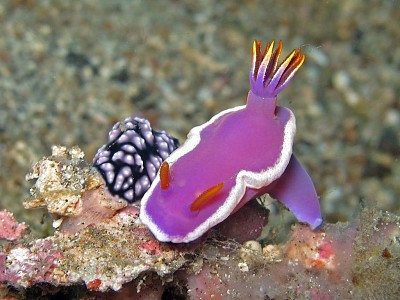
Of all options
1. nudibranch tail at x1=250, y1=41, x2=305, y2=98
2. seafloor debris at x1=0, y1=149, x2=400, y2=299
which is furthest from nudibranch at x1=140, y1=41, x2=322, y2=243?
seafloor debris at x1=0, y1=149, x2=400, y2=299

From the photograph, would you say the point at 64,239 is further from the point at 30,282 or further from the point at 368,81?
the point at 368,81

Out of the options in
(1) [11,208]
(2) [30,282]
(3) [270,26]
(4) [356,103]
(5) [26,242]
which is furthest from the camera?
(3) [270,26]

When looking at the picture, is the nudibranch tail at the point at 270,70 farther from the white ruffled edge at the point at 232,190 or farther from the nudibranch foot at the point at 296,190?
the nudibranch foot at the point at 296,190

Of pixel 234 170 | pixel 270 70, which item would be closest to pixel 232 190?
pixel 234 170

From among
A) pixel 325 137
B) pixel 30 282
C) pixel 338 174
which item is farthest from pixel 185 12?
pixel 30 282

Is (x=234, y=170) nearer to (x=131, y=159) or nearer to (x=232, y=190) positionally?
(x=232, y=190)

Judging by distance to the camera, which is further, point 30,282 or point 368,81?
point 368,81

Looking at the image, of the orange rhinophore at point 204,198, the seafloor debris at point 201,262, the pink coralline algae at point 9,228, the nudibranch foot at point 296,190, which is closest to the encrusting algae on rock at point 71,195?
the seafloor debris at point 201,262

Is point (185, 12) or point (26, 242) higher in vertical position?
point (26, 242)
